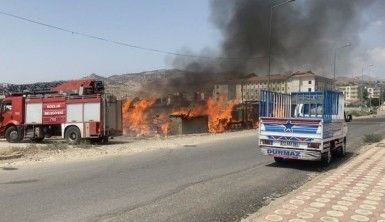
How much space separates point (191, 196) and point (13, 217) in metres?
3.04

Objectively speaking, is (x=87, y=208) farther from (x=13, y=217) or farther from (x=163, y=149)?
(x=163, y=149)

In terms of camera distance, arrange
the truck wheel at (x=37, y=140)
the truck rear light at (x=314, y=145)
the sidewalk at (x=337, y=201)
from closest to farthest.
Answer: the sidewalk at (x=337, y=201)
the truck rear light at (x=314, y=145)
the truck wheel at (x=37, y=140)

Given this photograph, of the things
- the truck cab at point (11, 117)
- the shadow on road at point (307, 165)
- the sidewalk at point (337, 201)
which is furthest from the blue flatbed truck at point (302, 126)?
the truck cab at point (11, 117)

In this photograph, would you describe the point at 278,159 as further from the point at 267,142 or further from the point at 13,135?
the point at 13,135

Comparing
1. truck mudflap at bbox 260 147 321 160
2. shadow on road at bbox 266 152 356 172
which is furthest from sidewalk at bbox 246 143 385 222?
shadow on road at bbox 266 152 356 172

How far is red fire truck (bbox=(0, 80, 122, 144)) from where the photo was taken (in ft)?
70.9

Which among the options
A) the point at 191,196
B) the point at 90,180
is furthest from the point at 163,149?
the point at 191,196

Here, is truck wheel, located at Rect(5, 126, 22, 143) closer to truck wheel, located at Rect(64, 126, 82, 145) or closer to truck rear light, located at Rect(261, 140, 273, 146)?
truck wheel, located at Rect(64, 126, 82, 145)

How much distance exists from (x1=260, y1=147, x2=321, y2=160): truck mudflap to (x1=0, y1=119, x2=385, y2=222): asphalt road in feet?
1.10

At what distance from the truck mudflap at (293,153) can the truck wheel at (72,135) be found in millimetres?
11111

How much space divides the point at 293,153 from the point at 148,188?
492cm

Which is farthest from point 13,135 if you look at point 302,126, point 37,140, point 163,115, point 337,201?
point 337,201

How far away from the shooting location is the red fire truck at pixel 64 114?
21.6 meters

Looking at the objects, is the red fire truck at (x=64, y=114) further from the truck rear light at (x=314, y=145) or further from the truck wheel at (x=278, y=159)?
the truck rear light at (x=314, y=145)
